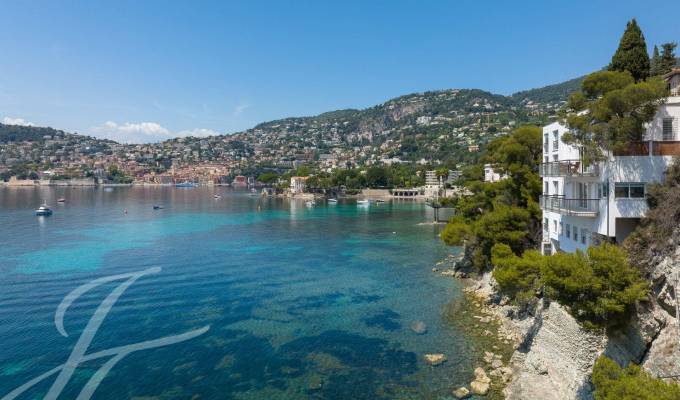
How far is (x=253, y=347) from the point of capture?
20625 mm

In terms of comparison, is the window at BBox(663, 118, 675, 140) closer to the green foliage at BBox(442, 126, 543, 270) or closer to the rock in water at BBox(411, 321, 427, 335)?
the green foliage at BBox(442, 126, 543, 270)

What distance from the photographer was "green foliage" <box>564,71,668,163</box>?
15219 millimetres

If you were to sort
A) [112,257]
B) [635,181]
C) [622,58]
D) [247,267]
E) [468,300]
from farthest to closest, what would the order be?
[112,257] < [247,267] < [468,300] < [622,58] < [635,181]

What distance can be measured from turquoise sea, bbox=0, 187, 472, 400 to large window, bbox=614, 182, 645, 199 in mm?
9110

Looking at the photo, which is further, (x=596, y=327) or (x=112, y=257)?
(x=112, y=257)

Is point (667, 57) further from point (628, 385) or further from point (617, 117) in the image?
point (628, 385)

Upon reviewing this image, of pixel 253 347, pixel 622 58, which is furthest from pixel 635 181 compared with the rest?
pixel 253 347

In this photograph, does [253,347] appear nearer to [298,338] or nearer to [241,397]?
[298,338]

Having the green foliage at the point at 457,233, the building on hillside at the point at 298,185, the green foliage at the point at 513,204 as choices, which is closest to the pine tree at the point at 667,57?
the green foliage at the point at 513,204

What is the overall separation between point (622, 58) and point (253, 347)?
2252 centimetres

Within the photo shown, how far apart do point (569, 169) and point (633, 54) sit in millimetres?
6807

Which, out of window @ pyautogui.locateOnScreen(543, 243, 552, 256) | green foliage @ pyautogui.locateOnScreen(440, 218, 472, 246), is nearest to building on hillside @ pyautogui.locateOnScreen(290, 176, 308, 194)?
green foliage @ pyautogui.locateOnScreen(440, 218, 472, 246)

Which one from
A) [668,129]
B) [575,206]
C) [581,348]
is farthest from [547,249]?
[581,348]

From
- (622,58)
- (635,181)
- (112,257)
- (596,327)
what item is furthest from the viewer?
(112,257)
